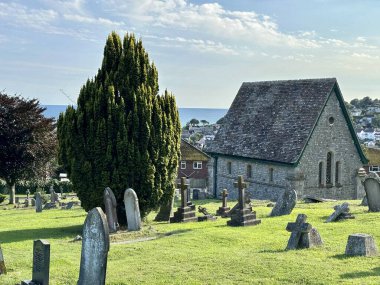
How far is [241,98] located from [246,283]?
112 feet

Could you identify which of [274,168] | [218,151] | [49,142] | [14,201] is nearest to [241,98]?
[218,151]

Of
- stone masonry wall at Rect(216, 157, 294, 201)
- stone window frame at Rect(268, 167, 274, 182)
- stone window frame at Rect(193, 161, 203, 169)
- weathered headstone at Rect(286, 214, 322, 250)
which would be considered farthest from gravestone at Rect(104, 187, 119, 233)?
stone window frame at Rect(193, 161, 203, 169)

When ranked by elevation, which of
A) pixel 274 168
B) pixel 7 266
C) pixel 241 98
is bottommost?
pixel 7 266

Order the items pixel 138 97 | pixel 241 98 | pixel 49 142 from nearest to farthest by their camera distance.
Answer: pixel 138 97, pixel 49 142, pixel 241 98

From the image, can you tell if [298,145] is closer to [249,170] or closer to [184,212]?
[249,170]

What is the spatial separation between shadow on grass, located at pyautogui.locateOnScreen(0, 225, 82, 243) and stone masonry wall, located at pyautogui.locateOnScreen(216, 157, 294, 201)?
1918 cm

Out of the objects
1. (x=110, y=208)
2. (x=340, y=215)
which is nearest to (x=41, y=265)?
(x=110, y=208)

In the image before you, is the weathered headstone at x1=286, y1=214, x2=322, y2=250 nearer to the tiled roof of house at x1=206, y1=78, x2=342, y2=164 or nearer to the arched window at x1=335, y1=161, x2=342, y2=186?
the tiled roof of house at x1=206, y1=78, x2=342, y2=164

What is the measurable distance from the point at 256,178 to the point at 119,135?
20.9 m

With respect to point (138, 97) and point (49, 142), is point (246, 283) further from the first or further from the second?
point (49, 142)

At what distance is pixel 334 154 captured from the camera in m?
38.1

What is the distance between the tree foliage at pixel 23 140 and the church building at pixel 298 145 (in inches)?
566

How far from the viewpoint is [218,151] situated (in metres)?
42.9

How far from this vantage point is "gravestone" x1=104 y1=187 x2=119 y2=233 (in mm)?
19078
